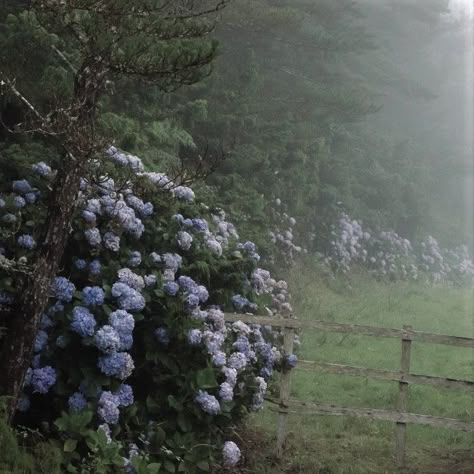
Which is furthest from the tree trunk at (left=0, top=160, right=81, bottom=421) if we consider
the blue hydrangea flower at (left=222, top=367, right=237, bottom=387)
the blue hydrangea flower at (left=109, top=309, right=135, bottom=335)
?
the blue hydrangea flower at (left=222, top=367, right=237, bottom=387)

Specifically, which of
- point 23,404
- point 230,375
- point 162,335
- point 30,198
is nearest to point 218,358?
point 230,375

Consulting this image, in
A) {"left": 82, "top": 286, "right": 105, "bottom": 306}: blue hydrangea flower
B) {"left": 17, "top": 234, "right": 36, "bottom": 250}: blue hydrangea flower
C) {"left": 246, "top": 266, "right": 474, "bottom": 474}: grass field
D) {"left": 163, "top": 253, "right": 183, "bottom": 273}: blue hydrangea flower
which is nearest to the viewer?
{"left": 82, "top": 286, "right": 105, "bottom": 306}: blue hydrangea flower

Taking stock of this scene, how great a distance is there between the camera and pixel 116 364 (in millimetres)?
5750

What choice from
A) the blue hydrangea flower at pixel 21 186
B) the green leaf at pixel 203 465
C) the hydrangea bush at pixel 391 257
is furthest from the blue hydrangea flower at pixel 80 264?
the hydrangea bush at pixel 391 257

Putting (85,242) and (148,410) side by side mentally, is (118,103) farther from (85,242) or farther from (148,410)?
(148,410)

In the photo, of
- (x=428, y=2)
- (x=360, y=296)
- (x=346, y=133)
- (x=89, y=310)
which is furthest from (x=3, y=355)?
(x=428, y=2)

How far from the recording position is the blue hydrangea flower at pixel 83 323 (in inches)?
225

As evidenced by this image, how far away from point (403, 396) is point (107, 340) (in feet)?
10.4

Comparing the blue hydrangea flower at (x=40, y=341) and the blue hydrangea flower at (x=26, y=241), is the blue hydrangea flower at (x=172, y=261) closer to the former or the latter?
the blue hydrangea flower at (x=26, y=241)

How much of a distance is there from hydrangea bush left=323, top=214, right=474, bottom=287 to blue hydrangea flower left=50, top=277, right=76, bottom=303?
13422 millimetres

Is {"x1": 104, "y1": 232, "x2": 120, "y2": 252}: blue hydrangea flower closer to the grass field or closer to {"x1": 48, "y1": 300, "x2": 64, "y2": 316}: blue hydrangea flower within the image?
{"x1": 48, "y1": 300, "x2": 64, "y2": 316}: blue hydrangea flower

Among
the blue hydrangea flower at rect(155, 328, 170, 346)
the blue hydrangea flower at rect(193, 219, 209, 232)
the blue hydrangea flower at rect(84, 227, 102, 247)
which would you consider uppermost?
the blue hydrangea flower at rect(193, 219, 209, 232)

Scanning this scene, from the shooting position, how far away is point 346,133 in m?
23.9

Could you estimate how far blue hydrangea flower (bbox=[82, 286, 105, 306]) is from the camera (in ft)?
19.3
